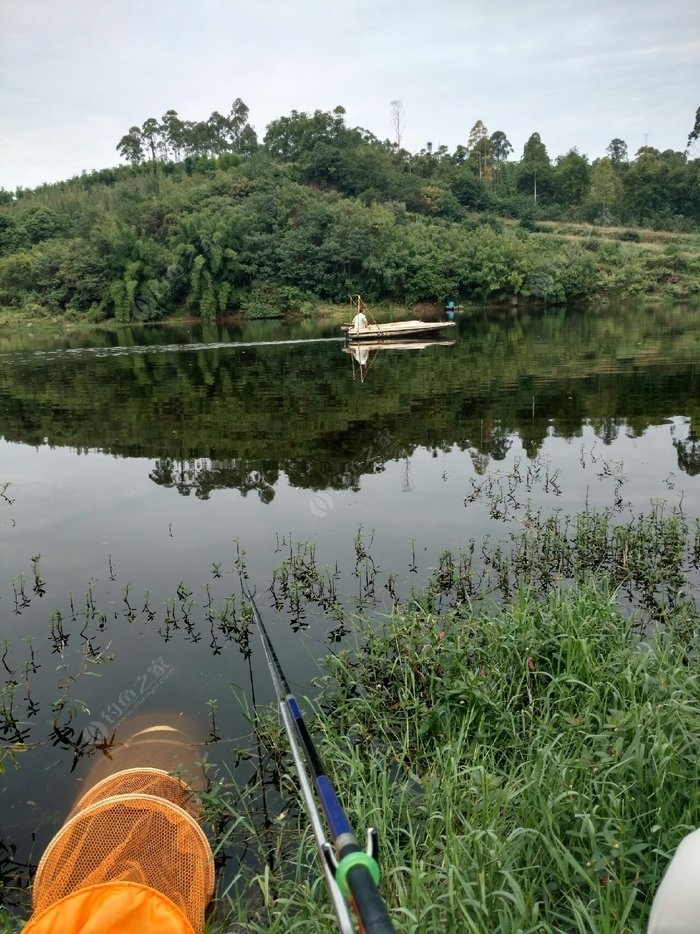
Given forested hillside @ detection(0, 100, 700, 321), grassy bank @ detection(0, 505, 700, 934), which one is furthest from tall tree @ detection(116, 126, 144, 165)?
grassy bank @ detection(0, 505, 700, 934)

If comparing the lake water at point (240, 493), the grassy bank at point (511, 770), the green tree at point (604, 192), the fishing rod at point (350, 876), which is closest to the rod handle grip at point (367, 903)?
the fishing rod at point (350, 876)

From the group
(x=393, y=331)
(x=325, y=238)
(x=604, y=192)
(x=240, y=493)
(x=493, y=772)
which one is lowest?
(x=493, y=772)

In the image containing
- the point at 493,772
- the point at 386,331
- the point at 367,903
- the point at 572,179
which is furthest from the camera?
the point at 572,179

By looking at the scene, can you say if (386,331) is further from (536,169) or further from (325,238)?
(536,169)

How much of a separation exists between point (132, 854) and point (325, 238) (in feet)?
162

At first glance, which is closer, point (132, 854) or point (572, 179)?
point (132, 854)

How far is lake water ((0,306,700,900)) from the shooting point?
5.26 m

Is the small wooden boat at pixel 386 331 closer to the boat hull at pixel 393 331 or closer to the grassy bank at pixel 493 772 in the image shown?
the boat hull at pixel 393 331

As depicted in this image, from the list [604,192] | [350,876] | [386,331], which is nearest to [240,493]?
[350,876]

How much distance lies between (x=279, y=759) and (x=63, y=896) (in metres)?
1.45

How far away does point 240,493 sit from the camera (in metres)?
9.84

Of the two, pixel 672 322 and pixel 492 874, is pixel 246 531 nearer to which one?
pixel 492 874

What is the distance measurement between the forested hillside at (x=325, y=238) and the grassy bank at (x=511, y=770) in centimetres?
4515

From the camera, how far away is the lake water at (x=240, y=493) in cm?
526
